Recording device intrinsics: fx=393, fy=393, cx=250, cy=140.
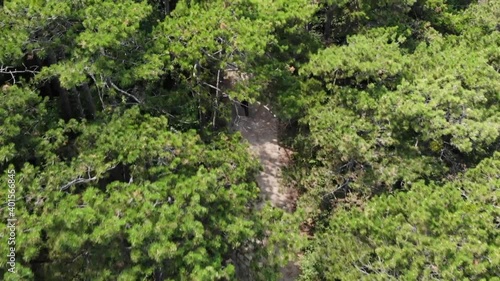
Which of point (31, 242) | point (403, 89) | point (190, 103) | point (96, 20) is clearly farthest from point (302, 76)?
point (31, 242)

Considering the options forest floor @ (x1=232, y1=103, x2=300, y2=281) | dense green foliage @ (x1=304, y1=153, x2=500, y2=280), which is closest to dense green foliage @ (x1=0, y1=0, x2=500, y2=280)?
dense green foliage @ (x1=304, y1=153, x2=500, y2=280)

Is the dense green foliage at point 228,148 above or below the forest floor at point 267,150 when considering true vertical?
above

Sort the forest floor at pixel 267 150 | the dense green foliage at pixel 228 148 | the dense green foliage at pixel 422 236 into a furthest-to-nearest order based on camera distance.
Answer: the forest floor at pixel 267 150 → the dense green foliage at pixel 422 236 → the dense green foliage at pixel 228 148

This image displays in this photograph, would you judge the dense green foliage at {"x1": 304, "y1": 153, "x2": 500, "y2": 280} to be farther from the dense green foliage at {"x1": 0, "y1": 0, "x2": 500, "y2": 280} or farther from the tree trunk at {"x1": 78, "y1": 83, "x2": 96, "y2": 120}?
the tree trunk at {"x1": 78, "y1": 83, "x2": 96, "y2": 120}

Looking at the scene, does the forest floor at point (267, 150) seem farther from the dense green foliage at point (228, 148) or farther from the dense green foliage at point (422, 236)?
the dense green foliage at point (422, 236)

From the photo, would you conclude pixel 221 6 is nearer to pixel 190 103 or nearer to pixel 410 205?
pixel 190 103

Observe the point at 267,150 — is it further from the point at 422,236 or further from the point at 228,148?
the point at 422,236

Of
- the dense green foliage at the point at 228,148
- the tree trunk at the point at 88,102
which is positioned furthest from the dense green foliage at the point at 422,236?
the tree trunk at the point at 88,102
